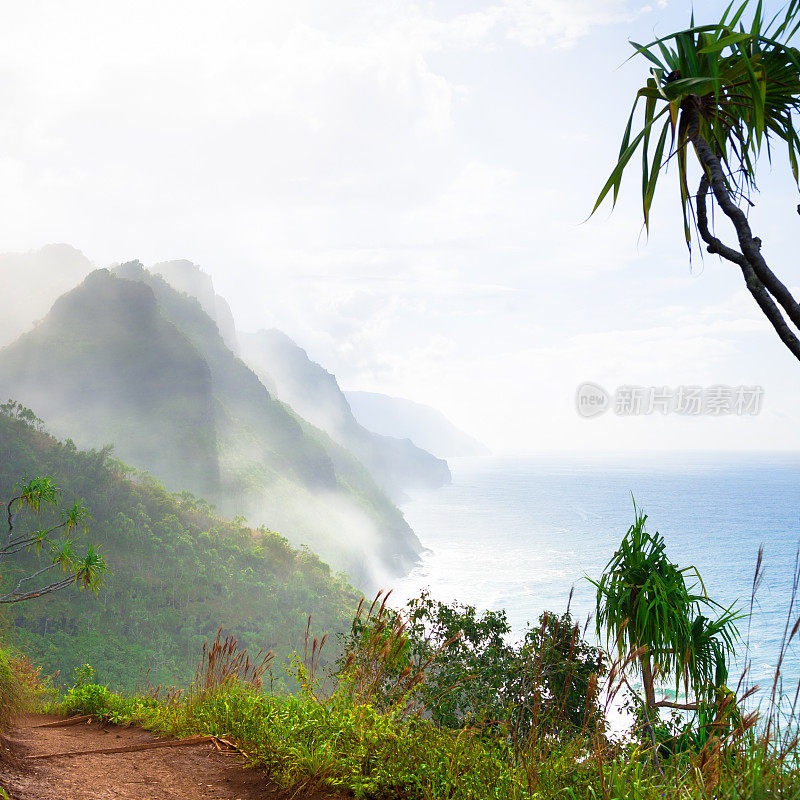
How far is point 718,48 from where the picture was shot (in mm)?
2133

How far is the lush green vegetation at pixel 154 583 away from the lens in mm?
46688

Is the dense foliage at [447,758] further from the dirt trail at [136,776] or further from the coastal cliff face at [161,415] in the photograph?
the coastal cliff face at [161,415]

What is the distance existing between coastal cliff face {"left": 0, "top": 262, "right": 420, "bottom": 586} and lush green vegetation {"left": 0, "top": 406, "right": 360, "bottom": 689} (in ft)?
72.3

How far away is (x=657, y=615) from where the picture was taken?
4719 mm

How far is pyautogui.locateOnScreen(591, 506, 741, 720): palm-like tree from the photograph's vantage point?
4.67 meters

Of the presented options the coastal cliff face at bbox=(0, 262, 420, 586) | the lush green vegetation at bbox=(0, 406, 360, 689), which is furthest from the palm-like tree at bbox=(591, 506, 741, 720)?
the coastal cliff face at bbox=(0, 262, 420, 586)

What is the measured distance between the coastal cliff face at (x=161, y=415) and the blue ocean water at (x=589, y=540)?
18.2 metres

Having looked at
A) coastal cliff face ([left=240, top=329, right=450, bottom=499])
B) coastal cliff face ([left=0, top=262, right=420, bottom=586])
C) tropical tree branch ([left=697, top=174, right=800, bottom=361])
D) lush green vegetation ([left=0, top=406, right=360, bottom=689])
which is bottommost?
lush green vegetation ([left=0, top=406, right=360, bottom=689])

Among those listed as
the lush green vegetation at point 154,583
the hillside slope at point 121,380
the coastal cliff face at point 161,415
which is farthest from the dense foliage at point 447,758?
the hillside slope at point 121,380

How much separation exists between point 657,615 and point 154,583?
5871 cm

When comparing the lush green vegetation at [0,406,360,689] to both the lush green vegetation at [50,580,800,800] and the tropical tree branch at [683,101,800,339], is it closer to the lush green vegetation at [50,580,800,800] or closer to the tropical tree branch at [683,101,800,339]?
the lush green vegetation at [50,580,800,800]

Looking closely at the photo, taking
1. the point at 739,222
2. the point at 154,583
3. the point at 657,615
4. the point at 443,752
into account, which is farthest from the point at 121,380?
the point at 739,222

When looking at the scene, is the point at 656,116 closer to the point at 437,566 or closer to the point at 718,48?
the point at 718,48

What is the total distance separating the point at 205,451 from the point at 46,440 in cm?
2982
